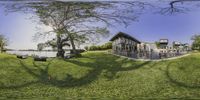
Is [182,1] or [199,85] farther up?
[182,1]

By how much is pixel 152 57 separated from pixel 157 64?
0.13m

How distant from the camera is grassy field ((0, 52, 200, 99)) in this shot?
35.2 feet

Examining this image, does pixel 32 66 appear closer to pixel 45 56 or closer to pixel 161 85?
pixel 45 56

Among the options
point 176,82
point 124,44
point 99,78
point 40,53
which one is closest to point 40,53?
point 40,53

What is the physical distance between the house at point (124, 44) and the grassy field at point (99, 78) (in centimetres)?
13

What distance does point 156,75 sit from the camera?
10.9 m

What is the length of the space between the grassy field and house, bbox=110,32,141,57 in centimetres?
13

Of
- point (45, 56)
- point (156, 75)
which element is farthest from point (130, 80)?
point (45, 56)

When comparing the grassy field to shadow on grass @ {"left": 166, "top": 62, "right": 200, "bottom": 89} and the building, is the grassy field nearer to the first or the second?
shadow on grass @ {"left": 166, "top": 62, "right": 200, "bottom": 89}

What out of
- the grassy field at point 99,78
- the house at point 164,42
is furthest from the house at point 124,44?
the house at point 164,42

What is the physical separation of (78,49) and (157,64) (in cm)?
91

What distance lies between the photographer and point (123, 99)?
1052cm

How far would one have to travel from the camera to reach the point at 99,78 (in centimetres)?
1090

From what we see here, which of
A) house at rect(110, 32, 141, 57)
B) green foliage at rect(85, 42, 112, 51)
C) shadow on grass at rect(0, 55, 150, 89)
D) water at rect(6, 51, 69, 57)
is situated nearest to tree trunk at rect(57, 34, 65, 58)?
water at rect(6, 51, 69, 57)
